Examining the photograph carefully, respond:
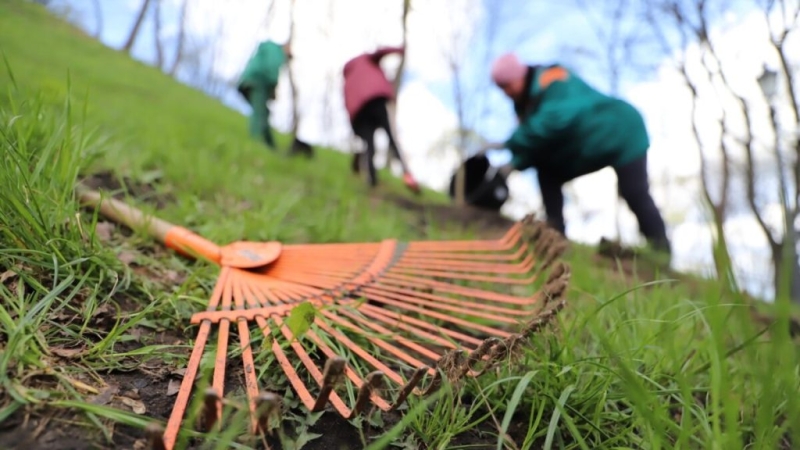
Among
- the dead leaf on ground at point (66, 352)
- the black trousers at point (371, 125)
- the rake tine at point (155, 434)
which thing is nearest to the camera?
the rake tine at point (155, 434)

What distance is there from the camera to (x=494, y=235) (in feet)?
10.0

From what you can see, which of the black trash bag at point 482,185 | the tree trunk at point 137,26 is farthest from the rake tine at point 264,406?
the tree trunk at point 137,26

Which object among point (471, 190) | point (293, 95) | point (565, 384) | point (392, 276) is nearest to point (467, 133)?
point (471, 190)

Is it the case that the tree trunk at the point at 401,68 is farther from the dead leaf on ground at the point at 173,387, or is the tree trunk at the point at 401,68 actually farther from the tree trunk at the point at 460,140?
the dead leaf on ground at the point at 173,387

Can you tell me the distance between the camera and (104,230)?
133 cm

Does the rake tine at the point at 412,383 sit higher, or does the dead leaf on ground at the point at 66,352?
the rake tine at the point at 412,383

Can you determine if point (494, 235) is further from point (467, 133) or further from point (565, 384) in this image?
point (467, 133)

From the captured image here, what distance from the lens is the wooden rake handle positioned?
1356mm

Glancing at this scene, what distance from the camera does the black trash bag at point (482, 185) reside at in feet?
12.0

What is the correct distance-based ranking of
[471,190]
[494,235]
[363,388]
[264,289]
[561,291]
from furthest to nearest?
[471,190]
[494,235]
[264,289]
[561,291]
[363,388]

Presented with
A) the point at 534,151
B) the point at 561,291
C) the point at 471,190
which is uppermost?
the point at 534,151

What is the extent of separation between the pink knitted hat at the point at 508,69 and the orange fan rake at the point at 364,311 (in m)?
1.66

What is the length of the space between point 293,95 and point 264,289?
451 cm

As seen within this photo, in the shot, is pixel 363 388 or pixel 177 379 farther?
pixel 177 379
